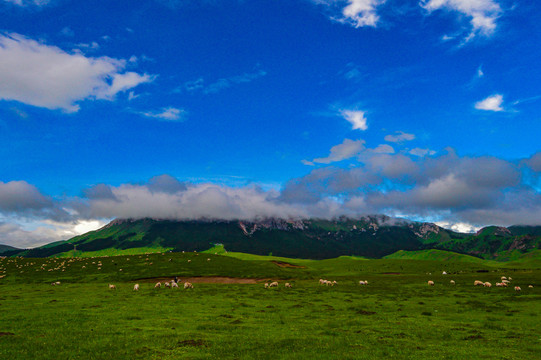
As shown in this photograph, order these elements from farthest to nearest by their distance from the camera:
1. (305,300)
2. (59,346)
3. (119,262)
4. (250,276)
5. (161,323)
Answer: (119,262)
(250,276)
(305,300)
(161,323)
(59,346)

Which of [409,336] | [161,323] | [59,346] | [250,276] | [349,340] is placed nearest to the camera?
[59,346]

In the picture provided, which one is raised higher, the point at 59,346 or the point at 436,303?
the point at 59,346

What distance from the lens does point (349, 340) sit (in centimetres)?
2434

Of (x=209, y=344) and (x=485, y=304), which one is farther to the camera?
(x=485, y=304)

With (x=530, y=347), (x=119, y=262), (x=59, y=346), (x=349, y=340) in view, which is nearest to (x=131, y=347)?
(x=59, y=346)

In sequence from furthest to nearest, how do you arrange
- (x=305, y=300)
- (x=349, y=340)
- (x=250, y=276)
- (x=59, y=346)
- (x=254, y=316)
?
(x=250, y=276) < (x=305, y=300) < (x=254, y=316) < (x=349, y=340) < (x=59, y=346)

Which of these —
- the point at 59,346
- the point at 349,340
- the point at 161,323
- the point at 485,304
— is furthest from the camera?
the point at 485,304

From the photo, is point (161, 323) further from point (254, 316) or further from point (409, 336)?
point (409, 336)

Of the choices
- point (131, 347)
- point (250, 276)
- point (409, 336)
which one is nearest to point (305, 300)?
point (409, 336)

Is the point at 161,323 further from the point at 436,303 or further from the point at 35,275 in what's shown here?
the point at 35,275

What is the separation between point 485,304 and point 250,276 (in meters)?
68.1

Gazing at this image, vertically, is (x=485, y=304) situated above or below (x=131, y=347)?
below

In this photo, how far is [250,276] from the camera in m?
99.1

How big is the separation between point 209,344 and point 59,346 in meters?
10.4
